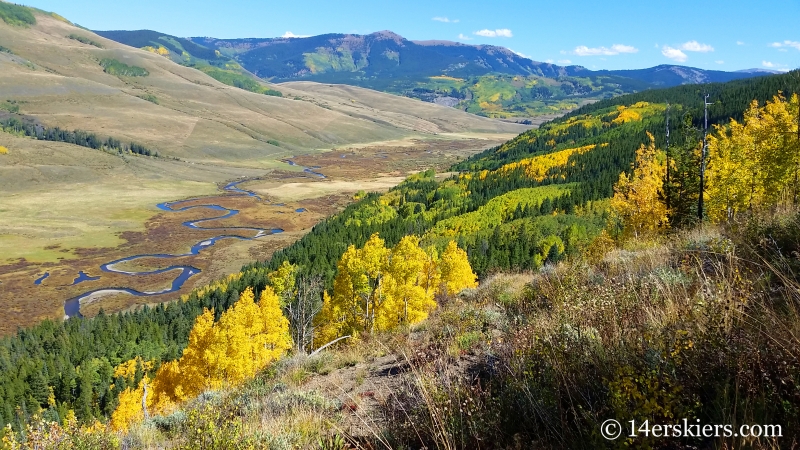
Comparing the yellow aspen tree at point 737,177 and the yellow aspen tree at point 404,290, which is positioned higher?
the yellow aspen tree at point 737,177

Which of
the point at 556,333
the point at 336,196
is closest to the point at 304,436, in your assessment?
the point at 556,333

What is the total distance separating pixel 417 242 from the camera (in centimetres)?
4047

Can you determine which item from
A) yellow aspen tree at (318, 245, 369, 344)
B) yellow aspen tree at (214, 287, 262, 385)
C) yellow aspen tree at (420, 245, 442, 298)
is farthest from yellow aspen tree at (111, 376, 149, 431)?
yellow aspen tree at (420, 245, 442, 298)

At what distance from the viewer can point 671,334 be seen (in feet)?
16.0

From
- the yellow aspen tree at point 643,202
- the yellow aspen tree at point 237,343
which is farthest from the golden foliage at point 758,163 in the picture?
the yellow aspen tree at point 237,343

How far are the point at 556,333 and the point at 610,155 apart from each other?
5840 inches

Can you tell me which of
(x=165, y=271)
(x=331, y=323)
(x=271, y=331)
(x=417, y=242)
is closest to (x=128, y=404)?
(x=271, y=331)

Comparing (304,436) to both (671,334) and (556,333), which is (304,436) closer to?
(556,333)

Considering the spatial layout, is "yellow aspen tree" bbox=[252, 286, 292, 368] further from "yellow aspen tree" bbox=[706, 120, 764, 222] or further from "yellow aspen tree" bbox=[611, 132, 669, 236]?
"yellow aspen tree" bbox=[706, 120, 764, 222]

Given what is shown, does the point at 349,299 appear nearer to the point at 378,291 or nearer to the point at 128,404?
the point at 378,291

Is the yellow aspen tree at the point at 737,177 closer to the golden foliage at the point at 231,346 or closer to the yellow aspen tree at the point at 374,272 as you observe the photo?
the yellow aspen tree at the point at 374,272

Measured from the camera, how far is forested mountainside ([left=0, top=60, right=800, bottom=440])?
156ft

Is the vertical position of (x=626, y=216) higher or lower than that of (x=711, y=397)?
lower

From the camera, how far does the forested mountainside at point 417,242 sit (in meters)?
47.6
